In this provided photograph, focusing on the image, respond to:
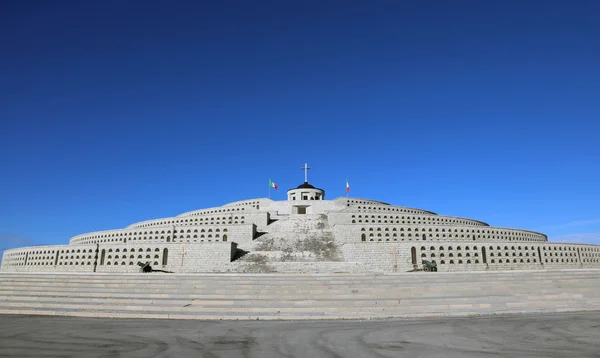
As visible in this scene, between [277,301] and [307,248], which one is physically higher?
[307,248]

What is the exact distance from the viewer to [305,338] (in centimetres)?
1004

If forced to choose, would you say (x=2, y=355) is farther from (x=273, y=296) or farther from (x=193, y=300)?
(x=273, y=296)

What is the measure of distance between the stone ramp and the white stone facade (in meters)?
13.5

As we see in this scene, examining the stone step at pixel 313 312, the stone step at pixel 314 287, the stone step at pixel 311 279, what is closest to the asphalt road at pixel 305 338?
the stone step at pixel 313 312

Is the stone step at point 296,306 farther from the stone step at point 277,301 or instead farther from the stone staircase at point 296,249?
the stone staircase at point 296,249

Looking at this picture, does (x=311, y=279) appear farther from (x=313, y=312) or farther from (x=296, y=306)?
A: (x=313, y=312)

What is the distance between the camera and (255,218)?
45.2 m

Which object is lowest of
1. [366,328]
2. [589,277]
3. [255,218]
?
[366,328]

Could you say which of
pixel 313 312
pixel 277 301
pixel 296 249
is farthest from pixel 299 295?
pixel 296 249

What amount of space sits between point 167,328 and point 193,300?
12.2 ft

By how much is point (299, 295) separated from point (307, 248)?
2091cm

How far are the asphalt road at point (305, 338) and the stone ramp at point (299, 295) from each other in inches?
49.5

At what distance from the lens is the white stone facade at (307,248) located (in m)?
33.0

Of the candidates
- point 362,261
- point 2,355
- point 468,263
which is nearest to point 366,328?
point 2,355
